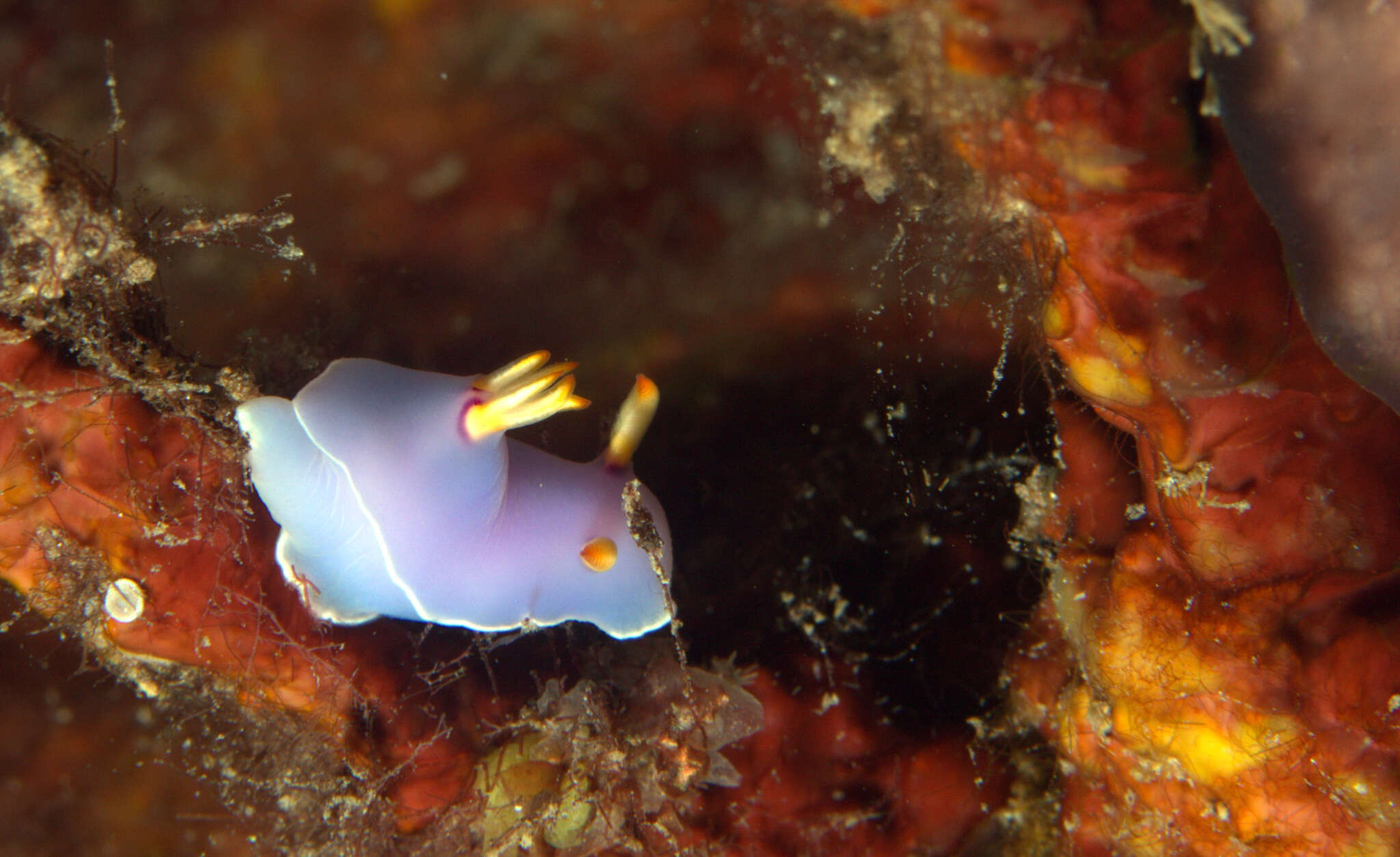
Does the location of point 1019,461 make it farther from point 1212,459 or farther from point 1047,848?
point 1047,848

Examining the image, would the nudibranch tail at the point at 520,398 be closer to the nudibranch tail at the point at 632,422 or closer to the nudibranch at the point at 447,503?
the nudibranch at the point at 447,503

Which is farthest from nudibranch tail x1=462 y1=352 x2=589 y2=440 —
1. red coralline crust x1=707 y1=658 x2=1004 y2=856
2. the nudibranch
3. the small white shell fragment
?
red coralline crust x1=707 y1=658 x2=1004 y2=856

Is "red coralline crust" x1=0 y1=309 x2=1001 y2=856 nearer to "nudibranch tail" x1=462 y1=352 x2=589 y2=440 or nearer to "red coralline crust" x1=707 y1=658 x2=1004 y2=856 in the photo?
"red coralline crust" x1=707 y1=658 x2=1004 y2=856

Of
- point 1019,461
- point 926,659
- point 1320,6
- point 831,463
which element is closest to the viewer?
point 1320,6

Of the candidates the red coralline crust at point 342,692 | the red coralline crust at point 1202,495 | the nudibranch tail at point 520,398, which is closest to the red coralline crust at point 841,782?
the red coralline crust at point 342,692

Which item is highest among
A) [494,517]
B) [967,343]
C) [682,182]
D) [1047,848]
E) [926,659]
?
[682,182]

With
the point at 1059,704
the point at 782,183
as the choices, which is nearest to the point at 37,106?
the point at 782,183
